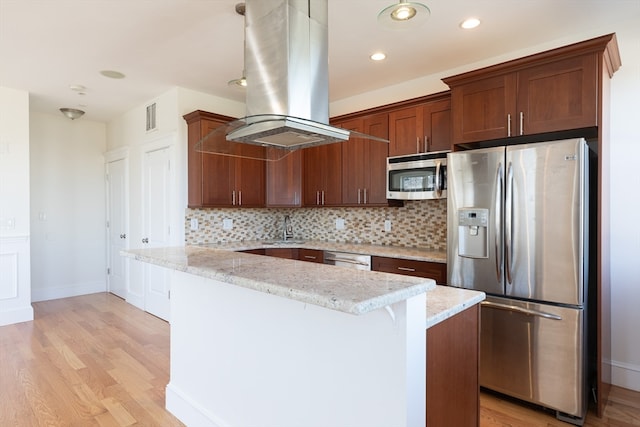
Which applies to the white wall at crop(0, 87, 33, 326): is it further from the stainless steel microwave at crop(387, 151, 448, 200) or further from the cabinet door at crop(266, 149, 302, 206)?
the stainless steel microwave at crop(387, 151, 448, 200)

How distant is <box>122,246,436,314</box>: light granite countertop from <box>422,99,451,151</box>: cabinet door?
86.2 inches

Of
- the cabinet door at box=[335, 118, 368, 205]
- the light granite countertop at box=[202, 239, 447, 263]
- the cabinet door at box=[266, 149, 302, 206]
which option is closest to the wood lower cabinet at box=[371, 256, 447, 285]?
the light granite countertop at box=[202, 239, 447, 263]

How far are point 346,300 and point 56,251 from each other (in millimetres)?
5920

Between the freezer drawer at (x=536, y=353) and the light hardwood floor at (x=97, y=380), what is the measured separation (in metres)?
0.15

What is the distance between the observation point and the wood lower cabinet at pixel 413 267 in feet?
10.0

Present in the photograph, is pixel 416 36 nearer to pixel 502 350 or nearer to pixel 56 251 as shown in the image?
pixel 502 350

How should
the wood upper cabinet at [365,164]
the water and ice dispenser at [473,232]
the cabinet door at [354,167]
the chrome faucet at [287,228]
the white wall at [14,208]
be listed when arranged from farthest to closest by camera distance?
the chrome faucet at [287,228]
the white wall at [14,208]
the cabinet door at [354,167]
the wood upper cabinet at [365,164]
the water and ice dispenser at [473,232]

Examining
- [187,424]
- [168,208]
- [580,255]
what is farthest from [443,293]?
[168,208]

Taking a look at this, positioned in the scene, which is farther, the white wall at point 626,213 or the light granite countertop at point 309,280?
the white wall at point 626,213

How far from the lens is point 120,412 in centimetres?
241

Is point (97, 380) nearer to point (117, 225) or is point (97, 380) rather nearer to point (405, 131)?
point (117, 225)

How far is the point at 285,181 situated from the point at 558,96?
298 cm

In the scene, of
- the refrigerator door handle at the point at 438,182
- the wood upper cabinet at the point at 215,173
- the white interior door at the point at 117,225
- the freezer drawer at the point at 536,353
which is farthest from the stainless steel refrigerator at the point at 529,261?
the white interior door at the point at 117,225

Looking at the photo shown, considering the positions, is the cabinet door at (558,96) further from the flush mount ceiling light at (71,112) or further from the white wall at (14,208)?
the flush mount ceiling light at (71,112)
